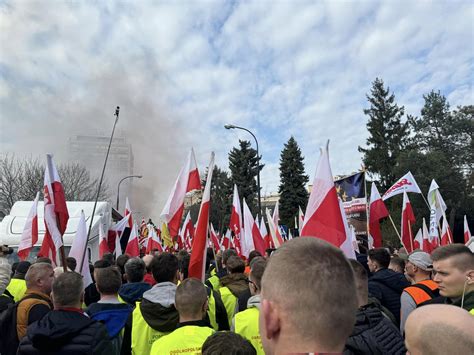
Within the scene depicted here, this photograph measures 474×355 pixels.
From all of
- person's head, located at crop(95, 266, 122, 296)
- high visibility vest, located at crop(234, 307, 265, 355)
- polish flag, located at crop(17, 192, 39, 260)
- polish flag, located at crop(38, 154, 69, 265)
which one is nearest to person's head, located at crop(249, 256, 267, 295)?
high visibility vest, located at crop(234, 307, 265, 355)

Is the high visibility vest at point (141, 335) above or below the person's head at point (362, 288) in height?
below

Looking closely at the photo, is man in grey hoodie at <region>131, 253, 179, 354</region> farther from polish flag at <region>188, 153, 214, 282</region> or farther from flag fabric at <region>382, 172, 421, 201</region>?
flag fabric at <region>382, 172, 421, 201</region>

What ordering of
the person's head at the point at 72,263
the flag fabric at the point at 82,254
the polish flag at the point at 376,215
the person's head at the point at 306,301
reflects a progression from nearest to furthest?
the person's head at the point at 306,301 < the flag fabric at the point at 82,254 < the person's head at the point at 72,263 < the polish flag at the point at 376,215

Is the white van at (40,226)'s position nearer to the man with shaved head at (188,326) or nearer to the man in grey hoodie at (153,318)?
the man in grey hoodie at (153,318)

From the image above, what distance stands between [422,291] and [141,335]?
3.04 m

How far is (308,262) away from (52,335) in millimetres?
2432

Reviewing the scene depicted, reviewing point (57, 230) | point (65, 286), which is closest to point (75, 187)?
point (57, 230)

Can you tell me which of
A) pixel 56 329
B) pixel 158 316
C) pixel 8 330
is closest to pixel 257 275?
pixel 158 316

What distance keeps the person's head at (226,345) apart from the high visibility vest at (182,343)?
2.01ft

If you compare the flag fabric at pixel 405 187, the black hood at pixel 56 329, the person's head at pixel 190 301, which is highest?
the flag fabric at pixel 405 187

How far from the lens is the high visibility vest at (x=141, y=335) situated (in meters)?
3.41

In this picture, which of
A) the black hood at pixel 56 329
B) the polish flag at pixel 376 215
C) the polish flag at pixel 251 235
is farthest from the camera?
the polish flag at pixel 376 215

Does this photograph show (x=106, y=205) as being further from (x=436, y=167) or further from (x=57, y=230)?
(x=436, y=167)

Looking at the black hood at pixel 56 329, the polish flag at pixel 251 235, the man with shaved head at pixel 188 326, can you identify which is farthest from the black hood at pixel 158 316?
the polish flag at pixel 251 235
